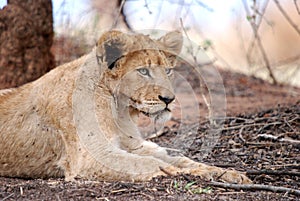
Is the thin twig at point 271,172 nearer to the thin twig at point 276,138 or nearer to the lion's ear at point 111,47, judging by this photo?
the thin twig at point 276,138

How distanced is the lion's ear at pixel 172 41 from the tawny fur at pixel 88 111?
4.2 inches

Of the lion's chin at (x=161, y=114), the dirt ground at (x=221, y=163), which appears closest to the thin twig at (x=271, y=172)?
the dirt ground at (x=221, y=163)

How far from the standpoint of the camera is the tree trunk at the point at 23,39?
21.9ft

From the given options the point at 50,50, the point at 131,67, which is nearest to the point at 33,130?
the point at 131,67

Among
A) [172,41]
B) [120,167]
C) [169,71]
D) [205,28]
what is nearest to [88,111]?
[120,167]

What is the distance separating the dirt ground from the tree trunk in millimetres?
1815

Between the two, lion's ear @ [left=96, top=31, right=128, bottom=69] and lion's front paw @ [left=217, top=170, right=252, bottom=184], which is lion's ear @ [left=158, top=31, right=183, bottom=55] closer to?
lion's ear @ [left=96, top=31, right=128, bottom=69]

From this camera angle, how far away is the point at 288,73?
12.1 metres

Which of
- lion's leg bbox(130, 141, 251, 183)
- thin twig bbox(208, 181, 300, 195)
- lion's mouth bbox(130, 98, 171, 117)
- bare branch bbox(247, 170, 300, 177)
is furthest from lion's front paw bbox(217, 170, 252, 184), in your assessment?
lion's mouth bbox(130, 98, 171, 117)

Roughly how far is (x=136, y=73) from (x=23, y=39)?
107 inches

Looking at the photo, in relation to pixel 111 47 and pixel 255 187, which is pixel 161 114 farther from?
pixel 255 187

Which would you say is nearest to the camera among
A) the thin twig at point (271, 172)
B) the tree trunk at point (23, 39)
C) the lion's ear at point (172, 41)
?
the thin twig at point (271, 172)

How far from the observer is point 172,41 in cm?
489

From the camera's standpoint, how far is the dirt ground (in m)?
3.61
